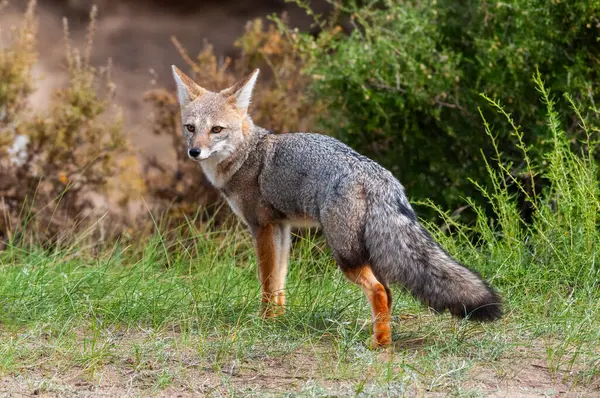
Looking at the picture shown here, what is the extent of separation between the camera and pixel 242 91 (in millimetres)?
5242

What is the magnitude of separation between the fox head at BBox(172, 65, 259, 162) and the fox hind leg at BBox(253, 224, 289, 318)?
0.50 meters

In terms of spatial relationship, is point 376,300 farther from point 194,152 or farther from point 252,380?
point 194,152

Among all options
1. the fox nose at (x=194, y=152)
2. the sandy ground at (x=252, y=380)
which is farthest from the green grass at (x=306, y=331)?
the fox nose at (x=194, y=152)

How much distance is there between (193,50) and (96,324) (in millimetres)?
7879

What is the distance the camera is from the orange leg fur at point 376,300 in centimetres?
419

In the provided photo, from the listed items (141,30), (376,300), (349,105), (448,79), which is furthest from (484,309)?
(141,30)

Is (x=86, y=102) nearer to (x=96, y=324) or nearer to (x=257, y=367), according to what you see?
(x=96, y=324)

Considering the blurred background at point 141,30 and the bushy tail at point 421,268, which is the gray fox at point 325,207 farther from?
the blurred background at point 141,30

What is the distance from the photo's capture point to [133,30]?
11852 millimetres

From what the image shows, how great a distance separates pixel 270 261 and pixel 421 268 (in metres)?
1.14

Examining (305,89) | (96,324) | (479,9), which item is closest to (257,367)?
(96,324)

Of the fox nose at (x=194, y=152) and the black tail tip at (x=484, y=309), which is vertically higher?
the fox nose at (x=194, y=152)

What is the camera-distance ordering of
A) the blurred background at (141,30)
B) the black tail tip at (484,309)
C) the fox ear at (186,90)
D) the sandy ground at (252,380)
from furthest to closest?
the blurred background at (141,30) → the fox ear at (186,90) → the black tail tip at (484,309) → the sandy ground at (252,380)

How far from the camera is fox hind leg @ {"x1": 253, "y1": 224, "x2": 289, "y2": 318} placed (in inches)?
195
